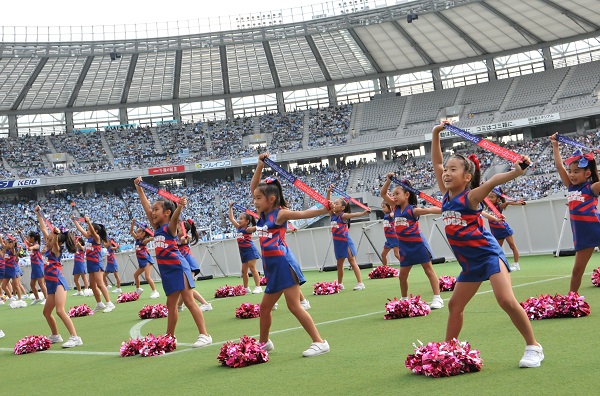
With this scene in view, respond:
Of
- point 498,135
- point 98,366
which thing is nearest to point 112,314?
point 98,366

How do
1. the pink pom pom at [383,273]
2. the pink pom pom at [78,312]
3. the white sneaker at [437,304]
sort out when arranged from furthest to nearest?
the pink pom pom at [383,273]
the pink pom pom at [78,312]
the white sneaker at [437,304]

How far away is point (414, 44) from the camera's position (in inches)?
2026

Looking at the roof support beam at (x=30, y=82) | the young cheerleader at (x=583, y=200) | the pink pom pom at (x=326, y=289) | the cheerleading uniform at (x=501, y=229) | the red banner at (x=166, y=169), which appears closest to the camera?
the young cheerleader at (x=583, y=200)

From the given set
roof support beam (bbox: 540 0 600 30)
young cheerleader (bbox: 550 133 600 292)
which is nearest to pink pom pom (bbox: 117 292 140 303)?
young cheerleader (bbox: 550 133 600 292)

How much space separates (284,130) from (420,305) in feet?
169

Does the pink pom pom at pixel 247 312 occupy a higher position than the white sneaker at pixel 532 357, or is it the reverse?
the pink pom pom at pixel 247 312

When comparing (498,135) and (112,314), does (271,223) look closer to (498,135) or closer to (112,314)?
(112,314)

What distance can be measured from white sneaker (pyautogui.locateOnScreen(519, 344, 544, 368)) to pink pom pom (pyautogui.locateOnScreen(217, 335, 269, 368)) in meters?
2.68

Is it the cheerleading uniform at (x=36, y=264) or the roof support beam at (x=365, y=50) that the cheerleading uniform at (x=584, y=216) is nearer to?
the cheerleading uniform at (x=36, y=264)

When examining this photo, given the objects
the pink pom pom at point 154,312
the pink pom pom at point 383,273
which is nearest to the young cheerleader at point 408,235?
the pink pom pom at point 154,312

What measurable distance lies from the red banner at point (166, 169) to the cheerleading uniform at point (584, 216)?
50.1m

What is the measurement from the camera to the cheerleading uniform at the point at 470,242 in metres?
5.39

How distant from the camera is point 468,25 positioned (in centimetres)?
4784

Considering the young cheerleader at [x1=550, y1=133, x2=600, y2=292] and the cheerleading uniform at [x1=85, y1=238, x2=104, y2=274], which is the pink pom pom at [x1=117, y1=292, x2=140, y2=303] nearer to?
the cheerleading uniform at [x1=85, y1=238, x2=104, y2=274]
